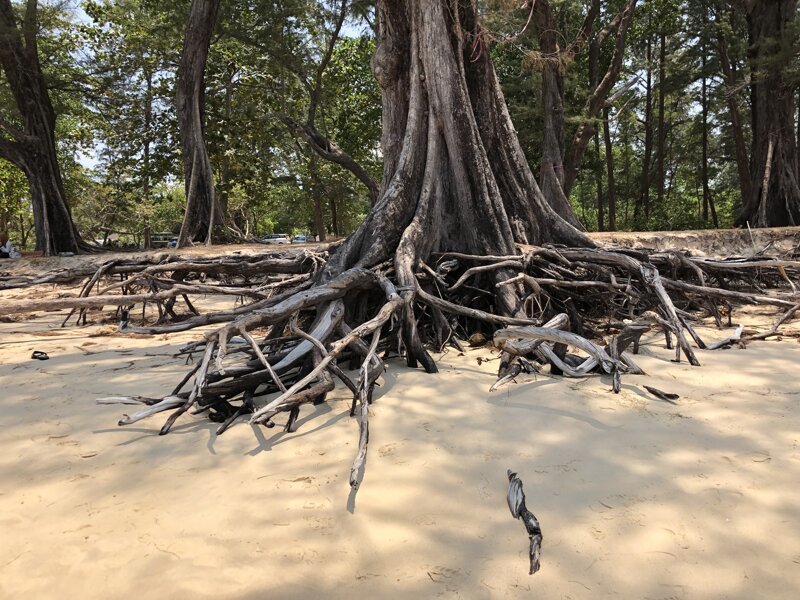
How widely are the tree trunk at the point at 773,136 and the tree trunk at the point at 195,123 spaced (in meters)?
10.9

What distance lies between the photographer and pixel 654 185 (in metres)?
29.8

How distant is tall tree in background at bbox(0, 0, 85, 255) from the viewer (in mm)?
10852

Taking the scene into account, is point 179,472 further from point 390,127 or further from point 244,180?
point 244,180

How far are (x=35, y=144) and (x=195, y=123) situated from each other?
3.78 metres

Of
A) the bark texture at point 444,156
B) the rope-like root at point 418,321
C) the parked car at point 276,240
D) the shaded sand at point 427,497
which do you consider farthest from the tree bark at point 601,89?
the shaded sand at point 427,497

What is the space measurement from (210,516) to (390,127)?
4658mm

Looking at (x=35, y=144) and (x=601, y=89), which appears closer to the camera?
(x=35, y=144)

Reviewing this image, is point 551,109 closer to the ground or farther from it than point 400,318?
farther from it

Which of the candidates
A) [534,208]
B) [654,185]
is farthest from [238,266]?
[654,185]

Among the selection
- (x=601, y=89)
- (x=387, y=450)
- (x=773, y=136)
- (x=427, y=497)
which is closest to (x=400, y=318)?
(x=387, y=450)

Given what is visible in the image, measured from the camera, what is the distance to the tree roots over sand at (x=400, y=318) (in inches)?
95.3

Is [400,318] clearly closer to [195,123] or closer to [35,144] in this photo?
[195,123]

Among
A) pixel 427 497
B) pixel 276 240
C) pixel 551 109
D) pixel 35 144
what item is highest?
pixel 551 109

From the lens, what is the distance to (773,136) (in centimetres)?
1070
